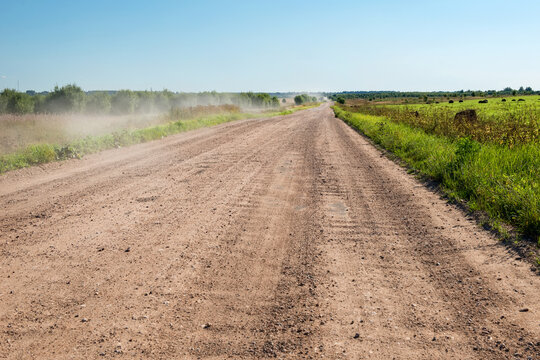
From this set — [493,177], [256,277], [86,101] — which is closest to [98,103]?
[86,101]

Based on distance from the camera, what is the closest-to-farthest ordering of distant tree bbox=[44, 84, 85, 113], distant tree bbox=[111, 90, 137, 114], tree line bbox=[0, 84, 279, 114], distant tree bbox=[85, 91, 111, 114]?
1. tree line bbox=[0, 84, 279, 114]
2. distant tree bbox=[44, 84, 85, 113]
3. distant tree bbox=[85, 91, 111, 114]
4. distant tree bbox=[111, 90, 137, 114]

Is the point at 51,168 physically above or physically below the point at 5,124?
below

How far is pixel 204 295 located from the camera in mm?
3307

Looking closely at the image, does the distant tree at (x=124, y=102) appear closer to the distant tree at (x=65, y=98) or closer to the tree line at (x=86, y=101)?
the tree line at (x=86, y=101)

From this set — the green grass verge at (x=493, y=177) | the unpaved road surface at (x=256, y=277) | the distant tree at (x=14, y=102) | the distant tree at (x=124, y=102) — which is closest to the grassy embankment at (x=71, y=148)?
the unpaved road surface at (x=256, y=277)

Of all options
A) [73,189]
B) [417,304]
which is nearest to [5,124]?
[73,189]

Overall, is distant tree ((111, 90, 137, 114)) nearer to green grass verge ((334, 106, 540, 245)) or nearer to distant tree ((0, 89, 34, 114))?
distant tree ((0, 89, 34, 114))

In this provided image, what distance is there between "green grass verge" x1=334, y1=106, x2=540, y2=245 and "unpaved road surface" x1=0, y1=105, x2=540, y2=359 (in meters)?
0.51

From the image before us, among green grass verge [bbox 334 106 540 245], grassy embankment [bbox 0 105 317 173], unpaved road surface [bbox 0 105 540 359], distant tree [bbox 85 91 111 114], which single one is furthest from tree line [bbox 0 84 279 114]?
green grass verge [bbox 334 106 540 245]

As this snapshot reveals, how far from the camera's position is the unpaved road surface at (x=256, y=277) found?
8.70 ft

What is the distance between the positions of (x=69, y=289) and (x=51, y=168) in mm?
7940

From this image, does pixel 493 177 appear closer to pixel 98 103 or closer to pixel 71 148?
pixel 71 148

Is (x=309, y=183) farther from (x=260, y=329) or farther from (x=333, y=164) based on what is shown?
(x=260, y=329)

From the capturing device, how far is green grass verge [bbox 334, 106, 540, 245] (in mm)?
4965
